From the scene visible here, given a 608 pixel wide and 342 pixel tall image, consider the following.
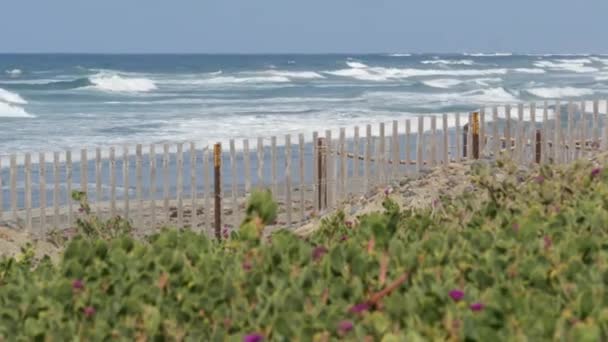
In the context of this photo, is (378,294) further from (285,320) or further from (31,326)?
(31,326)

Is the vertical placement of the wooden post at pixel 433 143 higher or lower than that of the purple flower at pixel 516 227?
lower

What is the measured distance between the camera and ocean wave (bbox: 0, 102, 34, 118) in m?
38.7

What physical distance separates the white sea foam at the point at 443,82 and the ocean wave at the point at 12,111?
28.2 meters

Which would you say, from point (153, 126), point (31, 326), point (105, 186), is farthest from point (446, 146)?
point (153, 126)

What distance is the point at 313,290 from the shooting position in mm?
2877

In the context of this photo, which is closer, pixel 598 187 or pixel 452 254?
pixel 452 254

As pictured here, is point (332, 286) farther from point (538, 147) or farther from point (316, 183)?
point (538, 147)

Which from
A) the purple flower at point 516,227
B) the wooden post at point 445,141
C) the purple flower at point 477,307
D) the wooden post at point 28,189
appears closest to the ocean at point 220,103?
the wooden post at point 445,141

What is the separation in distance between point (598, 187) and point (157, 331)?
2274 mm

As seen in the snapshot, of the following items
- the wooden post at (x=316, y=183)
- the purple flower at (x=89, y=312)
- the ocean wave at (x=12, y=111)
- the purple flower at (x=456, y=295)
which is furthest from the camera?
the ocean wave at (x=12, y=111)

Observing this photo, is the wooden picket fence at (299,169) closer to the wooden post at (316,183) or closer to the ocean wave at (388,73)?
the wooden post at (316,183)

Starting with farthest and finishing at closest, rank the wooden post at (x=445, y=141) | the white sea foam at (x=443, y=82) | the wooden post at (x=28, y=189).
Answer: the white sea foam at (x=443, y=82) → the wooden post at (x=445, y=141) → the wooden post at (x=28, y=189)

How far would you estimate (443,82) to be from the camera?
69000 millimetres

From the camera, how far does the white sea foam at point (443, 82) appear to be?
6522 cm
